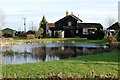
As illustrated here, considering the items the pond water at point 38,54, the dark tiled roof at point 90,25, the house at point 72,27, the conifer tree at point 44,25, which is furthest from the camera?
the dark tiled roof at point 90,25

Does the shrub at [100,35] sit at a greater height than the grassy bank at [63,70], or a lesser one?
greater

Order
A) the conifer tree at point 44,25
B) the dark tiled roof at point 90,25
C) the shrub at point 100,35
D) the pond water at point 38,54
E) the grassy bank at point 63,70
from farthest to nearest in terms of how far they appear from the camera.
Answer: the dark tiled roof at point 90,25 → the conifer tree at point 44,25 → the shrub at point 100,35 → the pond water at point 38,54 → the grassy bank at point 63,70

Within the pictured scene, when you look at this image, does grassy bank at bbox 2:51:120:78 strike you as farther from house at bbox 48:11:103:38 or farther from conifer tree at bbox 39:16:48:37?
house at bbox 48:11:103:38

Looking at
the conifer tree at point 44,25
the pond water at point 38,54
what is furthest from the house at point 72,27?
the pond water at point 38,54

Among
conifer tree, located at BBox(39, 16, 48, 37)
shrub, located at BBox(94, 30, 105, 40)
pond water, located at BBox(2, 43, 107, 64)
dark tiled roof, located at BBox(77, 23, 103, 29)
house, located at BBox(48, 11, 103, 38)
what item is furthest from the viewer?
dark tiled roof, located at BBox(77, 23, 103, 29)

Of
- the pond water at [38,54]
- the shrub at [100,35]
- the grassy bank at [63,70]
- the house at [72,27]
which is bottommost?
the pond water at [38,54]

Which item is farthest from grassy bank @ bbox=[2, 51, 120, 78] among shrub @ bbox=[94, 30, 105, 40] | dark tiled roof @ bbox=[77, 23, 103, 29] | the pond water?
dark tiled roof @ bbox=[77, 23, 103, 29]

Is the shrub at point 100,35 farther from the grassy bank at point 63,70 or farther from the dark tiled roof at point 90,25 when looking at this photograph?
the grassy bank at point 63,70

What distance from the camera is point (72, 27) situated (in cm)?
6234

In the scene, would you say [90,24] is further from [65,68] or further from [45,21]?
[65,68]

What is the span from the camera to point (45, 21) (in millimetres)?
62250

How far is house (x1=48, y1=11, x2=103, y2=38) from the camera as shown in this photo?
2387 inches

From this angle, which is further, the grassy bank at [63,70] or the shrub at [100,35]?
the shrub at [100,35]

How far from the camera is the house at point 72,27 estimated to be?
2387 inches
